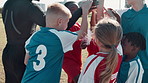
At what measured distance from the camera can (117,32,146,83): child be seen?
2.52m

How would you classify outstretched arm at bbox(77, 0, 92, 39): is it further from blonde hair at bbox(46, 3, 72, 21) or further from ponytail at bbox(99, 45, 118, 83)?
ponytail at bbox(99, 45, 118, 83)

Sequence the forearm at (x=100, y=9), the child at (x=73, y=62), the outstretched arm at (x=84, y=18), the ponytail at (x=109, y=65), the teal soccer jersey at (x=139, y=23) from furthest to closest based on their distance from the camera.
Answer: the child at (x=73, y=62), the forearm at (x=100, y=9), the teal soccer jersey at (x=139, y=23), the outstretched arm at (x=84, y=18), the ponytail at (x=109, y=65)

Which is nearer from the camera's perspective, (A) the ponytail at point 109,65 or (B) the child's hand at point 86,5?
(A) the ponytail at point 109,65

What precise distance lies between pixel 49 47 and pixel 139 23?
42.7 inches

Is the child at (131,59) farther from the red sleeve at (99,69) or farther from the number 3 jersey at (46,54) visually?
the number 3 jersey at (46,54)

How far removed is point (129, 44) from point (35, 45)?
1007 millimetres

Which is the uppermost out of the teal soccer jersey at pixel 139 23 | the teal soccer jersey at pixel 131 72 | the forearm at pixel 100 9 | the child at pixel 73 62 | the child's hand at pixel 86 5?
the child's hand at pixel 86 5

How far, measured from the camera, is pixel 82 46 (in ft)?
10.6

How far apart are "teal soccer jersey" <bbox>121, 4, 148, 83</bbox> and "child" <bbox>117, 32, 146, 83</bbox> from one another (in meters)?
0.10

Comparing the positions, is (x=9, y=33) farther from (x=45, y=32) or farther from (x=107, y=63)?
(x=107, y=63)

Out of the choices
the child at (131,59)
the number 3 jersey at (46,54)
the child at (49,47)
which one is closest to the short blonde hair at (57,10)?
the child at (49,47)

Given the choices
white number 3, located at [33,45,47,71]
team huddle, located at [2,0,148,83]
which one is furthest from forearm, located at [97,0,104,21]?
white number 3, located at [33,45,47,71]

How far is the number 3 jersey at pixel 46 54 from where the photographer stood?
2479 mm

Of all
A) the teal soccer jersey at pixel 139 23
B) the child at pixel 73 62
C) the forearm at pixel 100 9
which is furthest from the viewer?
the child at pixel 73 62
